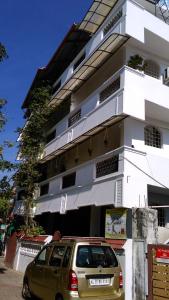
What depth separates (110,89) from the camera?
16.1 meters

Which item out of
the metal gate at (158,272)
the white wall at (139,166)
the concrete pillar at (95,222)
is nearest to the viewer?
the metal gate at (158,272)

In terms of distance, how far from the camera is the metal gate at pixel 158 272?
9.53 meters

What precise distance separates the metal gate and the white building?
6.71 ft

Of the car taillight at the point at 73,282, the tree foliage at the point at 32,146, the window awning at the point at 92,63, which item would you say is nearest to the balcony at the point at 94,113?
the tree foliage at the point at 32,146

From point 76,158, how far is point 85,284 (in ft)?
39.1

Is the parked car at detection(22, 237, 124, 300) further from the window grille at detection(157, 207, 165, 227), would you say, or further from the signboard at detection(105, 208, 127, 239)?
the window grille at detection(157, 207, 165, 227)

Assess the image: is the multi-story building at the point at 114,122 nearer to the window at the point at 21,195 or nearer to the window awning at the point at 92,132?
the window awning at the point at 92,132

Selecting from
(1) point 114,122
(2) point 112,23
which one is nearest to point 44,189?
(1) point 114,122

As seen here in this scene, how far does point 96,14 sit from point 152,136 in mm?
7690

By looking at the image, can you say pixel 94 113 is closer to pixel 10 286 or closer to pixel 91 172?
pixel 91 172

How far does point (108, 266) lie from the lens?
8641 millimetres

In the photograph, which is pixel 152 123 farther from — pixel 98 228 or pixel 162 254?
pixel 162 254

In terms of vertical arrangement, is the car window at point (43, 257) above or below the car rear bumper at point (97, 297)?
above

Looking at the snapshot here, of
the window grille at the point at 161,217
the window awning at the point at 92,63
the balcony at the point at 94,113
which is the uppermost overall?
the window awning at the point at 92,63
